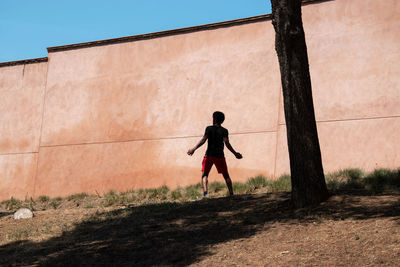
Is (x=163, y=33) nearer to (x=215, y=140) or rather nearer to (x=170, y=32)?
(x=170, y=32)

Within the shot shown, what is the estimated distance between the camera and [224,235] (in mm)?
7113

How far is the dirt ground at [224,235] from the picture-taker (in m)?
5.99

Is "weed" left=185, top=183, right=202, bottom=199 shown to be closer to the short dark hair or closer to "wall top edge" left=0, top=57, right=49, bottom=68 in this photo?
the short dark hair

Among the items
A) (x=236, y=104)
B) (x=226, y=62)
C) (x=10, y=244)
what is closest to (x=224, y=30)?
(x=226, y=62)

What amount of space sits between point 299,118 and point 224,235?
1951 millimetres

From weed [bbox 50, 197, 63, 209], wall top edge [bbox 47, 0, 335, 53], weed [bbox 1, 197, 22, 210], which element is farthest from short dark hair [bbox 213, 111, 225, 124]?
weed [bbox 1, 197, 22, 210]

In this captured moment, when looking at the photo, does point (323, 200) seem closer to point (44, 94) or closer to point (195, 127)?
point (195, 127)

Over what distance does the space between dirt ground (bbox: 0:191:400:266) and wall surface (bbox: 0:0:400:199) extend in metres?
3.89

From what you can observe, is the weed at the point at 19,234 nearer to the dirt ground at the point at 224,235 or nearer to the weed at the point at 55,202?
the dirt ground at the point at 224,235

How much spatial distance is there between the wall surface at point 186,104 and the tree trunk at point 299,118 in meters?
4.70

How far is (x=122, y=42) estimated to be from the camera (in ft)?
50.3

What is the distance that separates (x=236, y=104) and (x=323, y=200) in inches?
240

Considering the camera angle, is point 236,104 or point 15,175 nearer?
point 236,104

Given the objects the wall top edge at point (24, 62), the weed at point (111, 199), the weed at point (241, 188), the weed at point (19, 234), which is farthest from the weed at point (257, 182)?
the wall top edge at point (24, 62)
